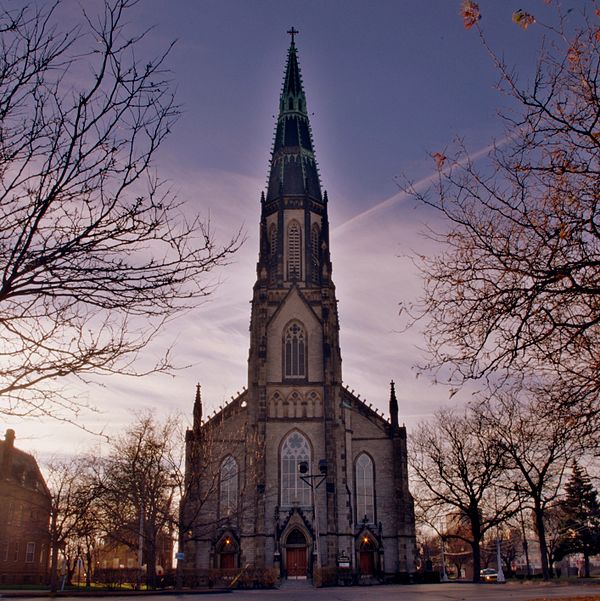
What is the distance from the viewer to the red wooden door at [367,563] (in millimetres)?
45688

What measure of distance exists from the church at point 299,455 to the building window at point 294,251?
0.08 metres

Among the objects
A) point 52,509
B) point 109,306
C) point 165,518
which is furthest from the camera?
point 52,509

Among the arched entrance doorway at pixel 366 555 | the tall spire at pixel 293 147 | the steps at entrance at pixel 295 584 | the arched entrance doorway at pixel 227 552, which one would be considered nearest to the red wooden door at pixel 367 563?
the arched entrance doorway at pixel 366 555

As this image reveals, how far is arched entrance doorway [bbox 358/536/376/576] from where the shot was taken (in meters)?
45.9

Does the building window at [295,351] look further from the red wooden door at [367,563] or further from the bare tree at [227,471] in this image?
the red wooden door at [367,563]

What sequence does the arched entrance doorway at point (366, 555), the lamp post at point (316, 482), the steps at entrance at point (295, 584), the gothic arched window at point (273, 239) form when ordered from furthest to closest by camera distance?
the gothic arched window at point (273, 239), the arched entrance doorway at point (366, 555), the lamp post at point (316, 482), the steps at entrance at point (295, 584)

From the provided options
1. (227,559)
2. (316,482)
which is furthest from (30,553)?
(316,482)

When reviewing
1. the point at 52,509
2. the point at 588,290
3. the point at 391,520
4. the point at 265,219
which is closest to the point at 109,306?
the point at 588,290

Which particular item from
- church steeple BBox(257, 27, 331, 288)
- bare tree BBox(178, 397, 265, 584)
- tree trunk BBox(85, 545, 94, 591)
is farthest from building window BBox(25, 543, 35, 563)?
church steeple BBox(257, 27, 331, 288)

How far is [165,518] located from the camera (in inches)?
1314

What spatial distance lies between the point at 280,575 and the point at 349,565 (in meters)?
4.37

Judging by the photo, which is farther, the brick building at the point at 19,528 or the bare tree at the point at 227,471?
the brick building at the point at 19,528

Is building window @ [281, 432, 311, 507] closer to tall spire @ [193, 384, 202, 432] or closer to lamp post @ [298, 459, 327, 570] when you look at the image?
lamp post @ [298, 459, 327, 570]

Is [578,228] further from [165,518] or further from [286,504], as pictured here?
[286,504]
